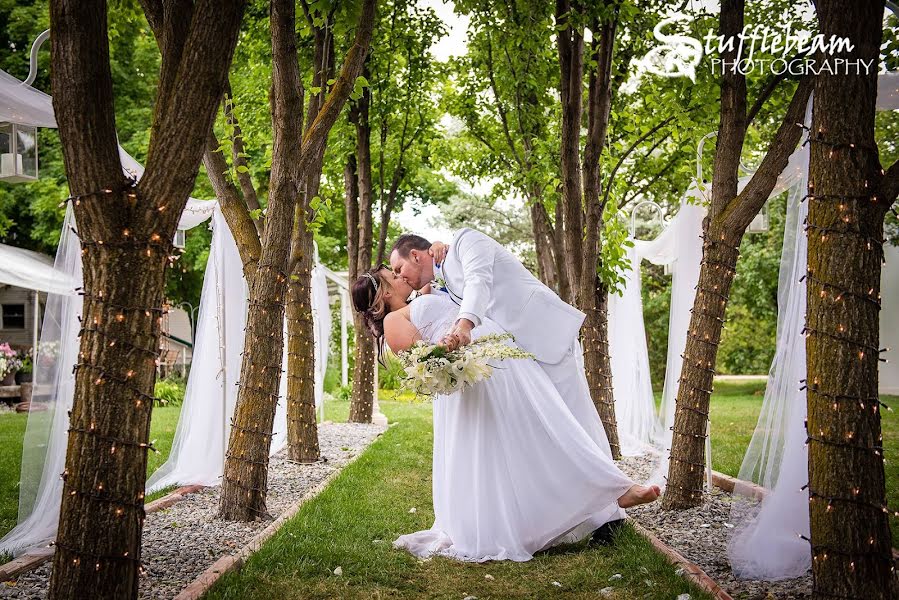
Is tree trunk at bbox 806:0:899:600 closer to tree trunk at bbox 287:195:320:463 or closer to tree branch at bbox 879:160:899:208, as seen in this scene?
tree branch at bbox 879:160:899:208

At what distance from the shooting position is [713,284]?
5793 mm

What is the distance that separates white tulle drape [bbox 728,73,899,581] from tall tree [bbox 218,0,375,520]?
3153 mm

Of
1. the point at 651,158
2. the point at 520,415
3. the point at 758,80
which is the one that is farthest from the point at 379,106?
the point at 520,415

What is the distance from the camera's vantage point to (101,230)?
3111 millimetres

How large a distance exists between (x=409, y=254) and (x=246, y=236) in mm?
1858

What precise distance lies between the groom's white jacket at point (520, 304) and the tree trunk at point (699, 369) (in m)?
1.23

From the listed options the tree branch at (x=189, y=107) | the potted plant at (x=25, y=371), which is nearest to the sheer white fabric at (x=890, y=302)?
the tree branch at (x=189, y=107)

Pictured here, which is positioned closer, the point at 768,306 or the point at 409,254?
the point at 409,254

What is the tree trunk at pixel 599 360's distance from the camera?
8.62 meters

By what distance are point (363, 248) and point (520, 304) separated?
849 cm

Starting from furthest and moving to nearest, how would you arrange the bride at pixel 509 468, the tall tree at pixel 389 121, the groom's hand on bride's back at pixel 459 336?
the tall tree at pixel 389 121 < the bride at pixel 509 468 < the groom's hand on bride's back at pixel 459 336

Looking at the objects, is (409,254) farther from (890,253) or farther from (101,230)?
(890,253)

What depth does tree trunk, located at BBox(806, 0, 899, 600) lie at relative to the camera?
10.3ft

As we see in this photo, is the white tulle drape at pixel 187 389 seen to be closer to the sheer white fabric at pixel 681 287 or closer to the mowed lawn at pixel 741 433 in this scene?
the sheer white fabric at pixel 681 287
